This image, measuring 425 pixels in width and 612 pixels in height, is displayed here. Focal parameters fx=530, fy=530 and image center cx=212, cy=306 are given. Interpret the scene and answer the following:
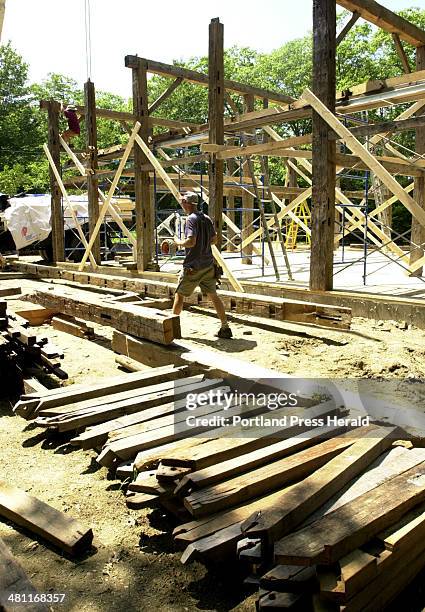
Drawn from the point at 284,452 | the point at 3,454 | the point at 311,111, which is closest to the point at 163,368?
the point at 3,454

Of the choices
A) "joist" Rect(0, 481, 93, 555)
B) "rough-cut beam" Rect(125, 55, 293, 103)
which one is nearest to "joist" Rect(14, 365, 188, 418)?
"joist" Rect(0, 481, 93, 555)

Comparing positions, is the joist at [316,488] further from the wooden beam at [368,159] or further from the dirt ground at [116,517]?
the wooden beam at [368,159]

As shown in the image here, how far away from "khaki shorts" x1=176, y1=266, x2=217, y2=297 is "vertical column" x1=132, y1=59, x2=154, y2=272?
5564 mm

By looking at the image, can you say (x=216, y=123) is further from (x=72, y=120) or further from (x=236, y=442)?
(x=236, y=442)

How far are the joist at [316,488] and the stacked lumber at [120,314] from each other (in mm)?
2994

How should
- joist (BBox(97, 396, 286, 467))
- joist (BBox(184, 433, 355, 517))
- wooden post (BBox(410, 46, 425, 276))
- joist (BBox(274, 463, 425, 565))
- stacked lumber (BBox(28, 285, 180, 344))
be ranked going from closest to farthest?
joist (BBox(274, 463, 425, 565)) → joist (BBox(184, 433, 355, 517)) → joist (BBox(97, 396, 286, 467)) → stacked lumber (BBox(28, 285, 180, 344)) → wooden post (BBox(410, 46, 425, 276))

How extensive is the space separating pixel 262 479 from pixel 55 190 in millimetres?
14605

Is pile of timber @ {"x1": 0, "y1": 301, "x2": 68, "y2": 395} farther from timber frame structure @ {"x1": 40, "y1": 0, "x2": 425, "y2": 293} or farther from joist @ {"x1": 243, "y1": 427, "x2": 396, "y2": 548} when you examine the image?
timber frame structure @ {"x1": 40, "y1": 0, "x2": 425, "y2": 293}

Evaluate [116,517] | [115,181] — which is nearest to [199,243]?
[116,517]

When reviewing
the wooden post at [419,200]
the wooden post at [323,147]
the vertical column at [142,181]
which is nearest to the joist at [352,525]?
the wooden post at [323,147]

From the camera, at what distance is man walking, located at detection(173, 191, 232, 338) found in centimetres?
718

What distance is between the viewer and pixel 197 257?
286 inches

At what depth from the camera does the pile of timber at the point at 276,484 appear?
2.27m

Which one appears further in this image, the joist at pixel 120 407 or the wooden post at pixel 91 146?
the wooden post at pixel 91 146
